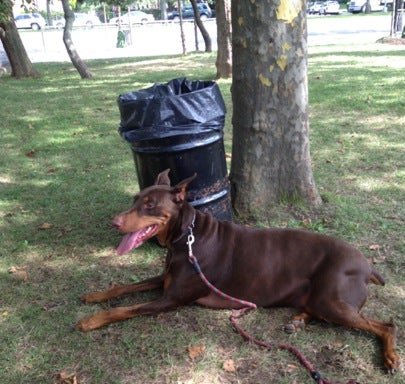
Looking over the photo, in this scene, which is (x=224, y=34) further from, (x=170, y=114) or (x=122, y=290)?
(x=122, y=290)

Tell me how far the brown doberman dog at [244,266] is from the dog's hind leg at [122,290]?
186mm

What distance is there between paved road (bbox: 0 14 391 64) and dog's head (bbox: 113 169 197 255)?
18080 mm

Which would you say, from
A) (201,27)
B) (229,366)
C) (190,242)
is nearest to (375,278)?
(229,366)

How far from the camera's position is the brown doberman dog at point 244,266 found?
3121mm

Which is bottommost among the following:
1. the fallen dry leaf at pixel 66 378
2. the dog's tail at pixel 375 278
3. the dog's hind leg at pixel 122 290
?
the fallen dry leaf at pixel 66 378

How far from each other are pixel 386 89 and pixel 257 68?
20.9 ft

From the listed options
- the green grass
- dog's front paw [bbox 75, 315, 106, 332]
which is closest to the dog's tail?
the green grass

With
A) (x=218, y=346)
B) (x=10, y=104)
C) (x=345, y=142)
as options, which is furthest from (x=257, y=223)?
(x=10, y=104)

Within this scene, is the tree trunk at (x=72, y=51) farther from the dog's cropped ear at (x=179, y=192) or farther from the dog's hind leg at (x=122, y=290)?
the dog's cropped ear at (x=179, y=192)

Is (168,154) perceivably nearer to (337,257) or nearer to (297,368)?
(337,257)

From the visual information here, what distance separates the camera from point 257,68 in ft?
14.1

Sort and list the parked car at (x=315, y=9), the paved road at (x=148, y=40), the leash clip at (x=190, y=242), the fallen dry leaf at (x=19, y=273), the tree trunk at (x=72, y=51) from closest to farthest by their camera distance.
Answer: the leash clip at (x=190, y=242) → the fallen dry leaf at (x=19, y=273) → the tree trunk at (x=72, y=51) → the paved road at (x=148, y=40) → the parked car at (x=315, y=9)

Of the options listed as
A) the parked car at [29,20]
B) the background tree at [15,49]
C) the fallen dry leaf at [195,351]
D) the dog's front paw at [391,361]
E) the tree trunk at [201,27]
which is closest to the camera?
the dog's front paw at [391,361]

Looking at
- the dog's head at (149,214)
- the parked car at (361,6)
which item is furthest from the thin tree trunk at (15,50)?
the parked car at (361,6)
